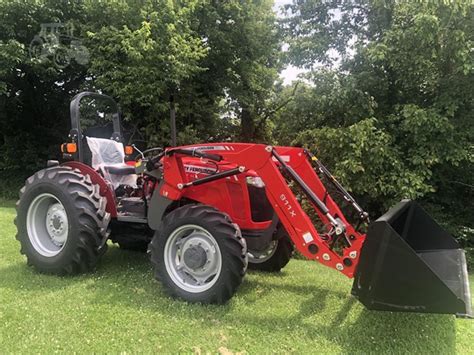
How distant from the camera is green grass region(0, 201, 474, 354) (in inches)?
124

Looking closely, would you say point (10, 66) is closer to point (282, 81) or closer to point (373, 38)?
point (282, 81)

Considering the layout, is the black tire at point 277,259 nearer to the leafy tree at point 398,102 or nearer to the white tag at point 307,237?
the white tag at point 307,237

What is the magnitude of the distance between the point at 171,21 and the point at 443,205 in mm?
8327

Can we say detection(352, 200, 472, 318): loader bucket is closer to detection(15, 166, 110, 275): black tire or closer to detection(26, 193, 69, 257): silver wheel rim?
detection(15, 166, 110, 275): black tire

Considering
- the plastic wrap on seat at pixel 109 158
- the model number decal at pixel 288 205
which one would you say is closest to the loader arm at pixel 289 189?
the model number decal at pixel 288 205

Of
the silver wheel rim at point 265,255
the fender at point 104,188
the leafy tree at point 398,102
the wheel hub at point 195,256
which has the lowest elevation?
the silver wheel rim at point 265,255

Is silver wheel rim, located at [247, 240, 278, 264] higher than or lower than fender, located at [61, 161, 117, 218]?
lower

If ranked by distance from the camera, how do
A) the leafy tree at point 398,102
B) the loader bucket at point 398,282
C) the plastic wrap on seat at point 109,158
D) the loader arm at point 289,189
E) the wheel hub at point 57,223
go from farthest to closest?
the leafy tree at point 398,102, the plastic wrap on seat at point 109,158, the wheel hub at point 57,223, the loader arm at point 289,189, the loader bucket at point 398,282

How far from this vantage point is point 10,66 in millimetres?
12211

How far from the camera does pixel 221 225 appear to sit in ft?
12.5

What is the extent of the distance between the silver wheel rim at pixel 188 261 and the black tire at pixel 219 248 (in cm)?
4

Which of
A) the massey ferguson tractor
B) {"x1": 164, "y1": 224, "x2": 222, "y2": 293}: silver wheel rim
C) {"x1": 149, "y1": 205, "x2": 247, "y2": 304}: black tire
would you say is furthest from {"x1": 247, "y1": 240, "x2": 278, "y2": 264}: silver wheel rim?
{"x1": 149, "y1": 205, "x2": 247, "y2": 304}: black tire

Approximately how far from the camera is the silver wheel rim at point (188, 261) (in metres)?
3.95

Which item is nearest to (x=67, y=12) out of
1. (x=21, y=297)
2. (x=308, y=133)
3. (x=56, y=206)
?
(x=308, y=133)
